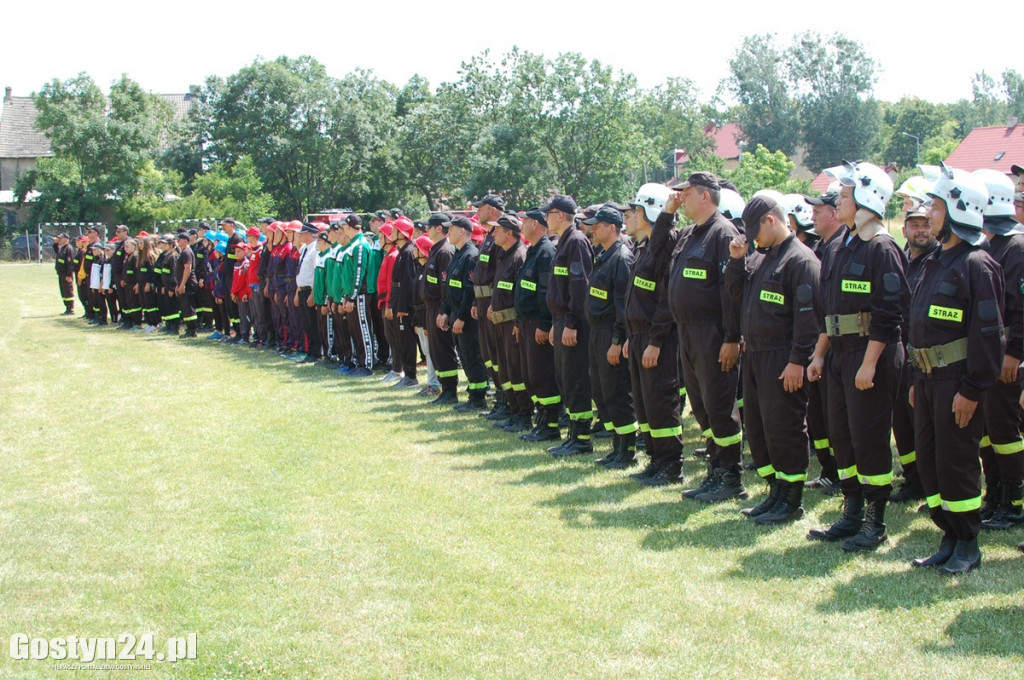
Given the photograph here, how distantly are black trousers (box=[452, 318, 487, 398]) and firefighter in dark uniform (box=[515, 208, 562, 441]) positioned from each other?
2.10 metres

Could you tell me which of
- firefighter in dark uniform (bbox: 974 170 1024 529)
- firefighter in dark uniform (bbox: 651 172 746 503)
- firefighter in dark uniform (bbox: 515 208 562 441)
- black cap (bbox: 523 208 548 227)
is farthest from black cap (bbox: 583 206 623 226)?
firefighter in dark uniform (bbox: 974 170 1024 529)

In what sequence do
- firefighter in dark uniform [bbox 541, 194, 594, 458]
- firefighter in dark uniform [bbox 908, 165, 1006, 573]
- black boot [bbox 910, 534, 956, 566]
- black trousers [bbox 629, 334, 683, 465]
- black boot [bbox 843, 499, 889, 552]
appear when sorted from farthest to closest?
1. firefighter in dark uniform [bbox 541, 194, 594, 458]
2. black trousers [bbox 629, 334, 683, 465]
3. black boot [bbox 843, 499, 889, 552]
4. black boot [bbox 910, 534, 956, 566]
5. firefighter in dark uniform [bbox 908, 165, 1006, 573]

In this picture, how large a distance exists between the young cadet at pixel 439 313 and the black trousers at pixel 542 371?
8.55 feet

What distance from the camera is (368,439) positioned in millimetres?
10578

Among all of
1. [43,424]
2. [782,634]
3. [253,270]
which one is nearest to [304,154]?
[253,270]

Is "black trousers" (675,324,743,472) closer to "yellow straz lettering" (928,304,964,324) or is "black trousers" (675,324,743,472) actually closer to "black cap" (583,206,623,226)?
"black cap" (583,206,623,226)

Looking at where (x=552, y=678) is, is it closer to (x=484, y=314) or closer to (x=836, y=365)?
(x=836, y=365)

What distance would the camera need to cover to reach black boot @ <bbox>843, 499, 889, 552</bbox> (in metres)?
6.41

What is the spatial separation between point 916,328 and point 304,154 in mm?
52303

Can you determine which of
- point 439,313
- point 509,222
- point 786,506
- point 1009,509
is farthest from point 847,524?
point 439,313

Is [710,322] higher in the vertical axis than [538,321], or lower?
higher

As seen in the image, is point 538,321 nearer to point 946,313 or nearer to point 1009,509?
point 1009,509

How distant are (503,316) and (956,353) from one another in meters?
5.91

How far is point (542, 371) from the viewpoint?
10.4 m
